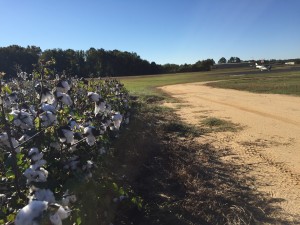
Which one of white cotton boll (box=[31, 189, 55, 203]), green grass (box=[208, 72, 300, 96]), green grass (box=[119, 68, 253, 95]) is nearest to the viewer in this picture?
white cotton boll (box=[31, 189, 55, 203])

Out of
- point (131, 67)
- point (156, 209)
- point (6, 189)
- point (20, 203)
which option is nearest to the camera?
point (20, 203)

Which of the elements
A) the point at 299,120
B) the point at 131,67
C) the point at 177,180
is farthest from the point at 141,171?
the point at 131,67

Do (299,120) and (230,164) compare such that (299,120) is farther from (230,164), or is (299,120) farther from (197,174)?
(197,174)

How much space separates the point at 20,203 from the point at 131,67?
282ft

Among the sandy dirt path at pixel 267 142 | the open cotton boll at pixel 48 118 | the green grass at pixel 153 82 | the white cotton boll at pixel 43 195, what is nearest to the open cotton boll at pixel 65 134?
the open cotton boll at pixel 48 118

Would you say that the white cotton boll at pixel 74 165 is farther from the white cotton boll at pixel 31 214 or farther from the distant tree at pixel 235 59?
the distant tree at pixel 235 59

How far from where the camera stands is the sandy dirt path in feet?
19.2

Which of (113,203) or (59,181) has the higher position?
(59,181)

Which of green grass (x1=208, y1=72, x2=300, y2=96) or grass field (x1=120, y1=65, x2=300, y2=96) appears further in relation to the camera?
grass field (x1=120, y1=65, x2=300, y2=96)

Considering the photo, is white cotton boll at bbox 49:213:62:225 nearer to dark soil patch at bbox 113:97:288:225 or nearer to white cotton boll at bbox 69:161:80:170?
white cotton boll at bbox 69:161:80:170

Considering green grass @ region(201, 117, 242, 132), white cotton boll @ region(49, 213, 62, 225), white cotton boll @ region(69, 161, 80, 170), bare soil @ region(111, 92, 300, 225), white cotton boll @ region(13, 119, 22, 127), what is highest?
white cotton boll @ region(13, 119, 22, 127)

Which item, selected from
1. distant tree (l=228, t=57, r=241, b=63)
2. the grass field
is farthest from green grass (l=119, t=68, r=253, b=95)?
distant tree (l=228, t=57, r=241, b=63)

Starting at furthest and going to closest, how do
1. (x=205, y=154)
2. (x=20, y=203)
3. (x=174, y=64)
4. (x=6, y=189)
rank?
1. (x=174, y=64)
2. (x=205, y=154)
3. (x=6, y=189)
4. (x=20, y=203)

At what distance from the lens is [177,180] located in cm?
612
